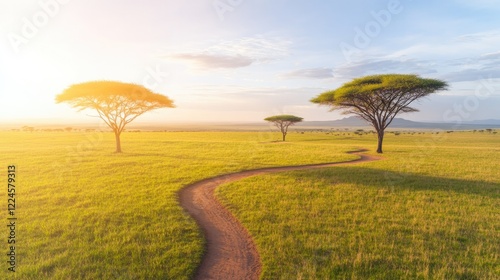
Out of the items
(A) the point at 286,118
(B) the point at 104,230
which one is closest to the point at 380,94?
(B) the point at 104,230

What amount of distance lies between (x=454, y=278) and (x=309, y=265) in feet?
11.3

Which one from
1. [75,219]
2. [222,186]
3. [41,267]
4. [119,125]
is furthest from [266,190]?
[119,125]

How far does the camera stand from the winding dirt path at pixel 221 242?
707 cm

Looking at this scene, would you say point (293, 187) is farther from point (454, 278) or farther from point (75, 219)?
point (75, 219)

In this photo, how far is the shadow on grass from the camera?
1535 centimetres

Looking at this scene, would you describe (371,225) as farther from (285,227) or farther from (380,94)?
(380,94)

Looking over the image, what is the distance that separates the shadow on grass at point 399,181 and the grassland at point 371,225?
64mm

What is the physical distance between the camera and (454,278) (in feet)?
21.6

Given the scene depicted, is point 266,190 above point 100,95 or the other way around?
the other way around

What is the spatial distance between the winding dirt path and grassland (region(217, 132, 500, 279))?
0.36 meters

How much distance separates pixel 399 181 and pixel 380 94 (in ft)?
57.7

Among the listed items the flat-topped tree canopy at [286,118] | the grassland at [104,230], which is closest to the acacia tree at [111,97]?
the grassland at [104,230]

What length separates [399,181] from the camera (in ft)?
56.9

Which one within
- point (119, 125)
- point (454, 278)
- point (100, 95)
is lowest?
point (454, 278)
